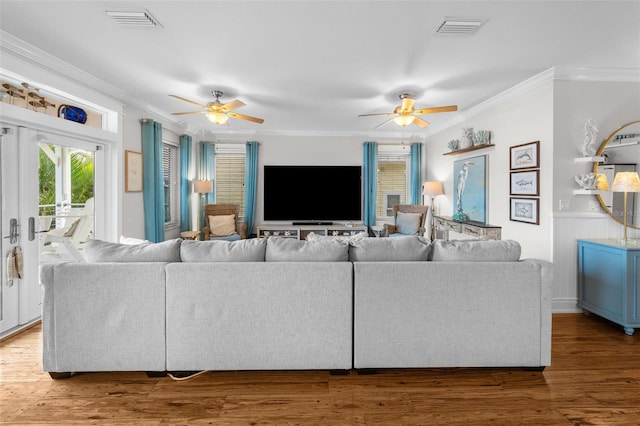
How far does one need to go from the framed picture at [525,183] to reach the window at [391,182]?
2899 millimetres

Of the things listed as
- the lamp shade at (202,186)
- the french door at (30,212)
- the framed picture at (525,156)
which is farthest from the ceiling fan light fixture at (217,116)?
the framed picture at (525,156)

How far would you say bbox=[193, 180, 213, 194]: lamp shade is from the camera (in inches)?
241

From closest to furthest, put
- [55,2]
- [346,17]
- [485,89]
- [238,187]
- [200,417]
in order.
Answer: [200,417], [55,2], [346,17], [485,89], [238,187]

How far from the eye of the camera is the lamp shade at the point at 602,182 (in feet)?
10.9

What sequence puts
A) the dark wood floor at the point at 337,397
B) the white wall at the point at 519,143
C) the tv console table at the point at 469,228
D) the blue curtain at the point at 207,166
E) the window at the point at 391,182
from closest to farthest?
the dark wood floor at the point at 337,397, the white wall at the point at 519,143, the tv console table at the point at 469,228, the blue curtain at the point at 207,166, the window at the point at 391,182

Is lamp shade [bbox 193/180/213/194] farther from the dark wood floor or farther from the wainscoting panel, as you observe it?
the wainscoting panel

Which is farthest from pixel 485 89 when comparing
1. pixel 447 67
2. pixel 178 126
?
pixel 178 126

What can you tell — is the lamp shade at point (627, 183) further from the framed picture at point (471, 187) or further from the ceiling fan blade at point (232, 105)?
the ceiling fan blade at point (232, 105)

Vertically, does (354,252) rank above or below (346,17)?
below

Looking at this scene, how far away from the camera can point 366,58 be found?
3.17m

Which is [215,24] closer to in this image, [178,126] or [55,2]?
[55,2]

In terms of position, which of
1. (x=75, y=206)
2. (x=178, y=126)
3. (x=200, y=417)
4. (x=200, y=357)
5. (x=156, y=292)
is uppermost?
(x=178, y=126)

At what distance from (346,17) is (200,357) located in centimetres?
259

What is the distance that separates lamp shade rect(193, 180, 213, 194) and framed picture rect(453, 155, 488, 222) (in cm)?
432
